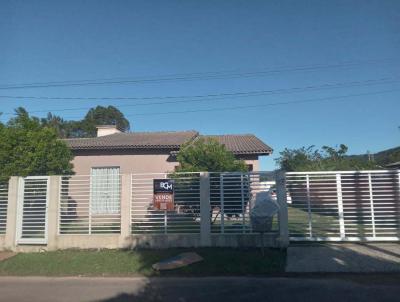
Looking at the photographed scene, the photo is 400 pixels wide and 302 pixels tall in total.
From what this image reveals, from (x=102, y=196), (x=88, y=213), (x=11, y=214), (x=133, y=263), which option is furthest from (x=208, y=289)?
(x=11, y=214)

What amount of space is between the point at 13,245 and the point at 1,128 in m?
4.67

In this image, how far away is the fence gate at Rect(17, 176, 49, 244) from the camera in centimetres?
1145

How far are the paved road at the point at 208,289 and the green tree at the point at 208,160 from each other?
22.5 feet

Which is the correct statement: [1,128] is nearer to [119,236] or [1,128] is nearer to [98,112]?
[119,236]

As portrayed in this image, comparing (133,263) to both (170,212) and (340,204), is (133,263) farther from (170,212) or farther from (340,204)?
(340,204)

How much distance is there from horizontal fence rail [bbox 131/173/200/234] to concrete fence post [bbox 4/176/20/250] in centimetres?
344

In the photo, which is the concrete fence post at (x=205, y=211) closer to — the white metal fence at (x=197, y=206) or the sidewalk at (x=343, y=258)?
the white metal fence at (x=197, y=206)

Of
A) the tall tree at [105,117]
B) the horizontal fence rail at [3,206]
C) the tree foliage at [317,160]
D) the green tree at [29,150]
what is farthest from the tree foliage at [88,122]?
the horizontal fence rail at [3,206]

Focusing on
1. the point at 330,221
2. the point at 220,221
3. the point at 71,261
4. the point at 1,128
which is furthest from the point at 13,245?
the point at 330,221

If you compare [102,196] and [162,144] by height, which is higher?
[162,144]

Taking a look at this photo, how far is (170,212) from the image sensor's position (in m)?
11.3

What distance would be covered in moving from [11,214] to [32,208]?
584 mm

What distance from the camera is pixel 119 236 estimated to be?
1104cm

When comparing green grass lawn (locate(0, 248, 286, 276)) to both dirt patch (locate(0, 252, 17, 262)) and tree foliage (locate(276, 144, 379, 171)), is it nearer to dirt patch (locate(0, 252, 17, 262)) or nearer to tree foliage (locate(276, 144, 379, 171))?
dirt patch (locate(0, 252, 17, 262))
